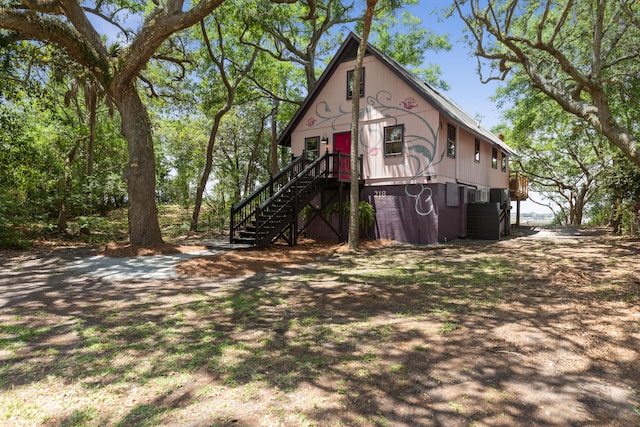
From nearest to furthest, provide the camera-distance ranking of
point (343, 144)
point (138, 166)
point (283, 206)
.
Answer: point (138, 166), point (283, 206), point (343, 144)

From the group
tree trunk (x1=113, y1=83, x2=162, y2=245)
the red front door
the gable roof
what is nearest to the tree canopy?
the gable roof

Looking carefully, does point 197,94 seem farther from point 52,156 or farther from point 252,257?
point 252,257

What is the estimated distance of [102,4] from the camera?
13.8 metres

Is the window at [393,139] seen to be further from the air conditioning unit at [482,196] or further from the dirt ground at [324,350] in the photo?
the dirt ground at [324,350]

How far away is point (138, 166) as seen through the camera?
10969 mm

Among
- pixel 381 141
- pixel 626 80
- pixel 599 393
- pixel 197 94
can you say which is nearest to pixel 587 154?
pixel 626 80

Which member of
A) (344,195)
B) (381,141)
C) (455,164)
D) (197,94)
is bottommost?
(344,195)

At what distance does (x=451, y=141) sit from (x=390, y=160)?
2.94 meters

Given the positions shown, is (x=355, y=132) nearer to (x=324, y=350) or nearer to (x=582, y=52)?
(x=324, y=350)

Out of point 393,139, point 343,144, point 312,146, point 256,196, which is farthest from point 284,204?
point 393,139

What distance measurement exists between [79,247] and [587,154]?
36.7 metres

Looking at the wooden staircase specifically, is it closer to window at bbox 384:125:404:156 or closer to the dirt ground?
window at bbox 384:125:404:156

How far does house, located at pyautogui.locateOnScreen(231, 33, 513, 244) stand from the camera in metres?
13.8

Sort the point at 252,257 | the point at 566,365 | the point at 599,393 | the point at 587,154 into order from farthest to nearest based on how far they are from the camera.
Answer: the point at 587,154, the point at 252,257, the point at 566,365, the point at 599,393
